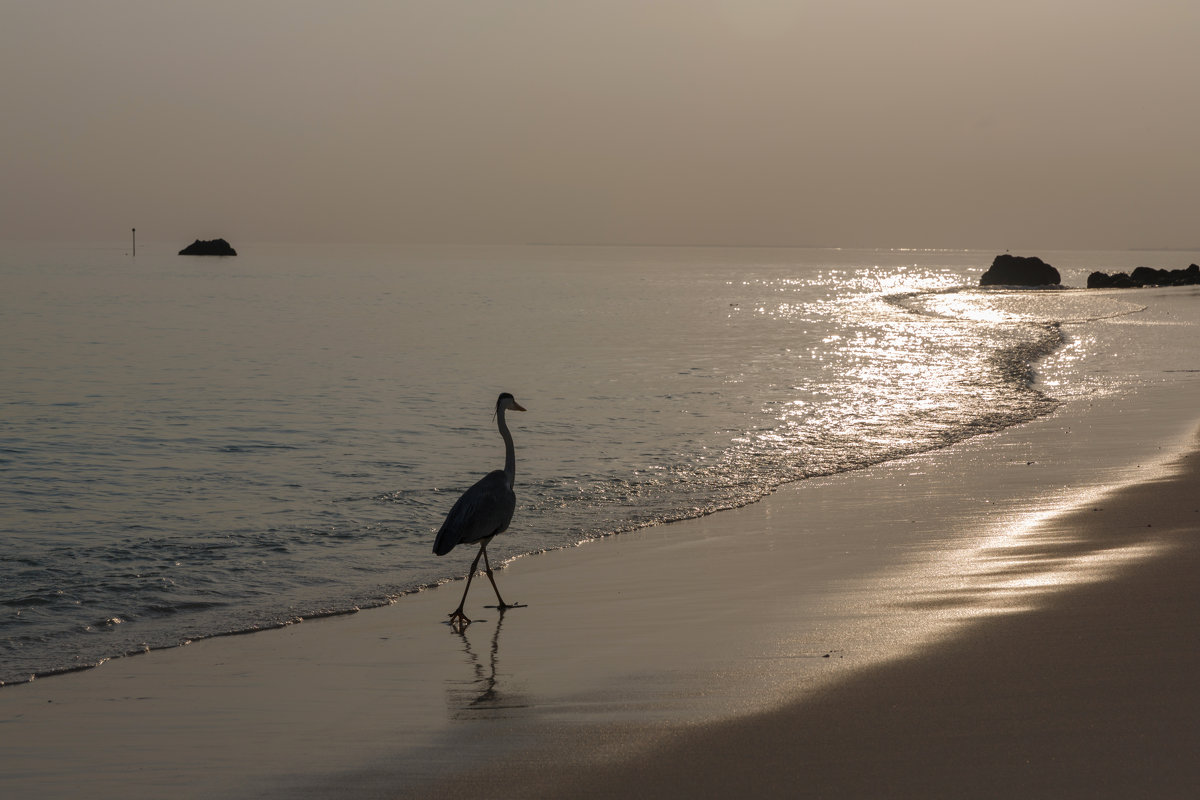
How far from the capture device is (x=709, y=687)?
21.0 feet

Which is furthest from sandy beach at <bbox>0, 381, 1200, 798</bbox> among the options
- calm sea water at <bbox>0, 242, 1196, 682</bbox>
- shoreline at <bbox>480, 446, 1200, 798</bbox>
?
calm sea water at <bbox>0, 242, 1196, 682</bbox>

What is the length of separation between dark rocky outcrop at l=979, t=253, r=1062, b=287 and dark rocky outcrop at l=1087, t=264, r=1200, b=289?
7942mm

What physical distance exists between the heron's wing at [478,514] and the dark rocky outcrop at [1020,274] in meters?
114

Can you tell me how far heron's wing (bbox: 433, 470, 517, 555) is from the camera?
9.17m

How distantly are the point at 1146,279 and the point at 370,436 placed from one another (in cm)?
10237

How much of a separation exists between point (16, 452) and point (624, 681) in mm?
14030

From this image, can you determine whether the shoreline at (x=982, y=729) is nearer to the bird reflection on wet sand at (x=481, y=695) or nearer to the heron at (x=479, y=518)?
the bird reflection on wet sand at (x=481, y=695)

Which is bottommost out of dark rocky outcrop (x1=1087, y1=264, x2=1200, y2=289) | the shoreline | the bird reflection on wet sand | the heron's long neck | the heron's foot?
the heron's foot

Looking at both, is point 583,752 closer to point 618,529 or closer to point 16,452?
point 618,529

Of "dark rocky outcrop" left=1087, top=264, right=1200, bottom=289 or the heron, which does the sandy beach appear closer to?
the heron

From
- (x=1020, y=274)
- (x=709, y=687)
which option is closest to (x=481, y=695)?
(x=709, y=687)

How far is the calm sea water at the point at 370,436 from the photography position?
33.4 feet

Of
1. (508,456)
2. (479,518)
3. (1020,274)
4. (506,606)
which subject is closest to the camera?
(506,606)

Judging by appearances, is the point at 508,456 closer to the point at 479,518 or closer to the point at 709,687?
the point at 479,518
